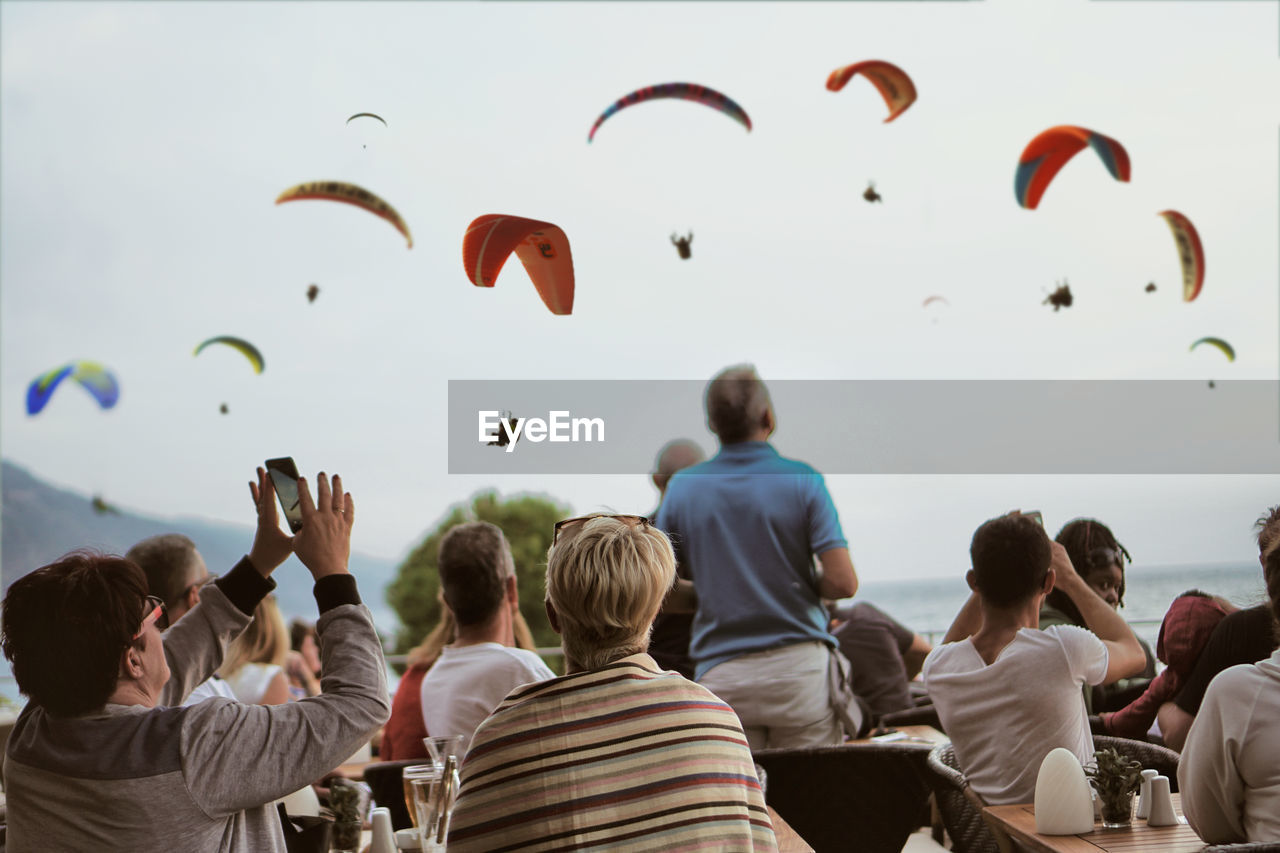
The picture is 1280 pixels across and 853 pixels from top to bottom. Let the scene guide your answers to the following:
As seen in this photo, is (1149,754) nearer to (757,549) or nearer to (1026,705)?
(1026,705)

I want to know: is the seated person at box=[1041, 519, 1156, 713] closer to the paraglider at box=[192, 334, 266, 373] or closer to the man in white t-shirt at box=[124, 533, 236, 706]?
the man in white t-shirt at box=[124, 533, 236, 706]

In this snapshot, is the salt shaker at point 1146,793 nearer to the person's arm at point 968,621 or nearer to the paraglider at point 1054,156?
the person's arm at point 968,621

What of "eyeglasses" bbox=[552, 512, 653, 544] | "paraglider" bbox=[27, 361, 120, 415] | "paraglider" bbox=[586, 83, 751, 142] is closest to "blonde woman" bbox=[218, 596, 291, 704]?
"eyeglasses" bbox=[552, 512, 653, 544]

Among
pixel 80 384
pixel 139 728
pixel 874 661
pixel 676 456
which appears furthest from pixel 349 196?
pixel 139 728

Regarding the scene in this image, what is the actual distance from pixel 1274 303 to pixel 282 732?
5.15 meters

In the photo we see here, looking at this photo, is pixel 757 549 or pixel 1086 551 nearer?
pixel 1086 551

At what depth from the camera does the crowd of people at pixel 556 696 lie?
4.12 feet

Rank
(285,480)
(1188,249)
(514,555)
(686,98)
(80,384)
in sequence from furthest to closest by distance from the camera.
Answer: (514,555)
(80,384)
(1188,249)
(686,98)
(285,480)

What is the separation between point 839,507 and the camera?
283cm

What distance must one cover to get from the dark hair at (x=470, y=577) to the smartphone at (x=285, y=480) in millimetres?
885

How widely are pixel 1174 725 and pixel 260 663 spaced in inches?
93.5

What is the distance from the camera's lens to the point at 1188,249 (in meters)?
5.36

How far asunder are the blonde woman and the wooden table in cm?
202

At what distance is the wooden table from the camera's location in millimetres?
1665
